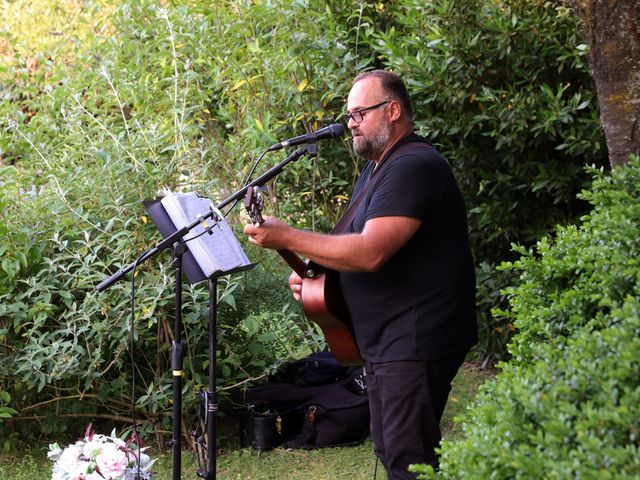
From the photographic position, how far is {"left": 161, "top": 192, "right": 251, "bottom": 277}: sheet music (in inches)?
135

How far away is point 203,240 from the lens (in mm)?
3471

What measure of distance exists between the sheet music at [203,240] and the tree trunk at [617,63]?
5.14ft

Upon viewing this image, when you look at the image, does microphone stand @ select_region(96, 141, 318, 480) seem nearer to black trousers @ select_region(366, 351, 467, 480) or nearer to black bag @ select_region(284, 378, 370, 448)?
black trousers @ select_region(366, 351, 467, 480)

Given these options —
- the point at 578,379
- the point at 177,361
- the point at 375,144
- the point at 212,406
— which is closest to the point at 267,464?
the point at 212,406

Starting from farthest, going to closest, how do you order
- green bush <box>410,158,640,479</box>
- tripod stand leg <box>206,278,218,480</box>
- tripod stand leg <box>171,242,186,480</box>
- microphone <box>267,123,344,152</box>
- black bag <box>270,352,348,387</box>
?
Answer: black bag <box>270,352,348,387</box>, tripod stand leg <box>206,278,218,480</box>, tripod stand leg <box>171,242,186,480</box>, microphone <box>267,123,344,152</box>, green bush <box>410,158,640,479</box>

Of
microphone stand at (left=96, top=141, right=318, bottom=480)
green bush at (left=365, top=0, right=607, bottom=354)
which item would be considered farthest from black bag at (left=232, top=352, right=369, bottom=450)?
green bush at (left=365, top=0, right=607, bottom=354)

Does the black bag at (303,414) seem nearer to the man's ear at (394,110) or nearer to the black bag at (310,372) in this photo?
the black bag at (310,372)

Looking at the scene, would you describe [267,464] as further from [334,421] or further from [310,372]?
[310,372]

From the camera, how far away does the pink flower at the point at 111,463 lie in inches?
123

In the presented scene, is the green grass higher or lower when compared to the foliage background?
lower

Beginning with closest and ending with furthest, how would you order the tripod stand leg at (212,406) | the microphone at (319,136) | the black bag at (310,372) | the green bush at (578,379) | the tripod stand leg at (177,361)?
the green bush at (578,379), the microphone at (319,136), the tripod stand leg at (177,361), the tripod stand leg at (212,406), the black bag at (310,372)

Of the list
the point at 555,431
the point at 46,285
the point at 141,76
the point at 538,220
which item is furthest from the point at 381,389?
the point at 141,76

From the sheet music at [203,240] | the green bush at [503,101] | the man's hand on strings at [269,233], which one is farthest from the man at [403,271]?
the green bush at [503,101]

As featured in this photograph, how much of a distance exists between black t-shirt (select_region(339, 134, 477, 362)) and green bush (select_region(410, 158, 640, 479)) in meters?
0.64
